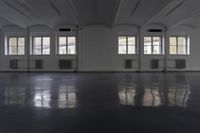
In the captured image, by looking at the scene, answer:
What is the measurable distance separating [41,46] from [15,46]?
2414 millimetres

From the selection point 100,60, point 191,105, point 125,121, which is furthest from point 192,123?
point 100,60

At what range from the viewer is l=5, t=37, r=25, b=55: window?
2014cm

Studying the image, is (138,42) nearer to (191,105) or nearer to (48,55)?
(48,55)

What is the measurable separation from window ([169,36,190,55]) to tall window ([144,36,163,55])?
970 millimetres

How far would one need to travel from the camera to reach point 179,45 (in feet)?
66.3

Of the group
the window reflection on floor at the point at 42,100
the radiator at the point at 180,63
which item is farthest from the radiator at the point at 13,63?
the window reflection on floor at the point at 42,100

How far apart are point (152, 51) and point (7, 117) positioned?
59.0ft

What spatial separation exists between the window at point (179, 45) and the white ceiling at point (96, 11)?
5.01 feet

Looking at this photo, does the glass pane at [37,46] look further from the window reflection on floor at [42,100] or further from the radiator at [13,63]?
the window reflection on floor at [42,100]

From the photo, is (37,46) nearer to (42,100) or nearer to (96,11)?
(96,11)

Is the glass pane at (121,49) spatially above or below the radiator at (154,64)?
above

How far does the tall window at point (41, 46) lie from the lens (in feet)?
65.3

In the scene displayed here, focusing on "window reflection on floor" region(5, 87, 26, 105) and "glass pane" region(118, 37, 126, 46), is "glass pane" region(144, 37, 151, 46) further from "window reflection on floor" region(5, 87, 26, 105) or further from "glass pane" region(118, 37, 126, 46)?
"window reflection on floor" region(5, 87, 26, 105)

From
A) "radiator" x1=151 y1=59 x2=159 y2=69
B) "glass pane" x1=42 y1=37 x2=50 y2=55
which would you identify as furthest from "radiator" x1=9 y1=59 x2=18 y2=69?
"radiator" x1=151 y1=59 x2=159 y2=69
